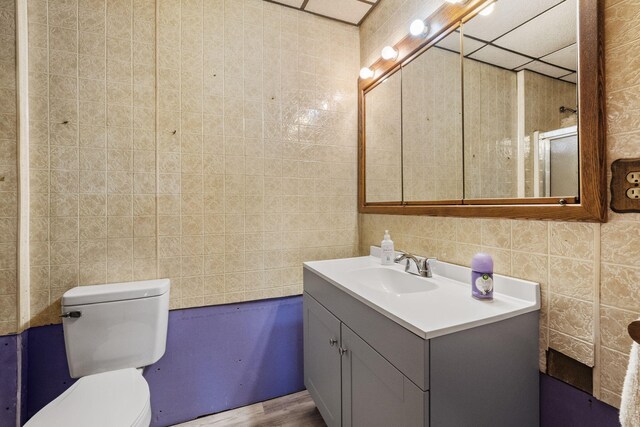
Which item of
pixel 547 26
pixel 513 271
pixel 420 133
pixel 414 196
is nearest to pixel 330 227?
pixel 414 196

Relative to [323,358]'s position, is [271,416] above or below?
below

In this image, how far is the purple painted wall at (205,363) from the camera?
132 centimetres

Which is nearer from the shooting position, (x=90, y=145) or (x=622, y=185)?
(x=622, y=185)

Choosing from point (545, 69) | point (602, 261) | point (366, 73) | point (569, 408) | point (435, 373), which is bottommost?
point (569, 408)

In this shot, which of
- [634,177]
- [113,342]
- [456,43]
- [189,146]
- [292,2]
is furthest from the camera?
[292,2]

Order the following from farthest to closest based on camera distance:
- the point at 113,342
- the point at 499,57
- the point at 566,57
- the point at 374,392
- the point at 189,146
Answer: the point at 189,146, the point at 113,342, the point at 499,57, the point at 374,392, the point at 566,57

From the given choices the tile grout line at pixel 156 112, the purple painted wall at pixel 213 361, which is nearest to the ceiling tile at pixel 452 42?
the tile grout line at pixel 156 112

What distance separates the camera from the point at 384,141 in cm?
169

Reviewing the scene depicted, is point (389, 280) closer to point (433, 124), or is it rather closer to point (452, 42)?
point (433, 124)

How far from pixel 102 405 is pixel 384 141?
5.83ft

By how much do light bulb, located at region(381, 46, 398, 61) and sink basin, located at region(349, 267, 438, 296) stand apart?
3.74 feet

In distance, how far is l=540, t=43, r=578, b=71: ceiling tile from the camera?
80cm

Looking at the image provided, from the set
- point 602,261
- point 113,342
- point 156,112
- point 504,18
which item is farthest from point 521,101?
point 113,342

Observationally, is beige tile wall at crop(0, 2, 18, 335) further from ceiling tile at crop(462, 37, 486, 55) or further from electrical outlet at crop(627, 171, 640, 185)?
electrical outlet at crop(627, 171, 640, 185)
